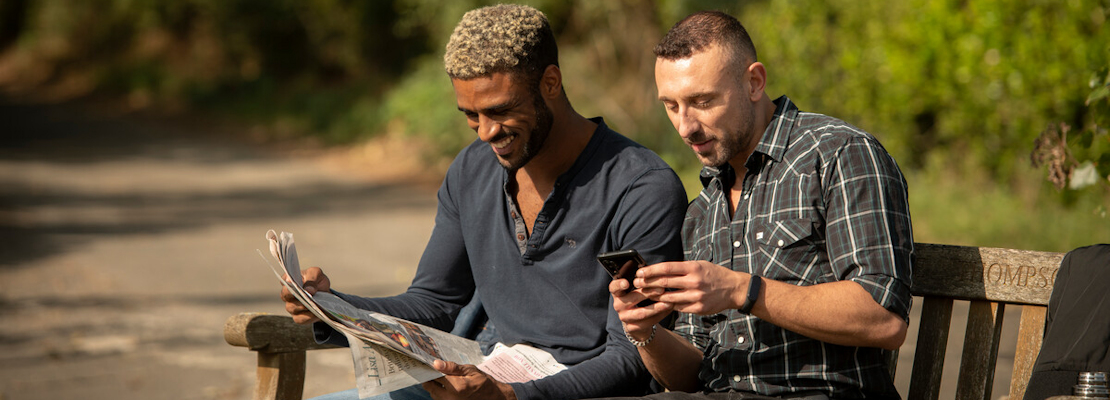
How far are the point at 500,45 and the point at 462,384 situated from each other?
3.31ft

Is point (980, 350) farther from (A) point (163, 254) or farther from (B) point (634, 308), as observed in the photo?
(A) point (163, 254)

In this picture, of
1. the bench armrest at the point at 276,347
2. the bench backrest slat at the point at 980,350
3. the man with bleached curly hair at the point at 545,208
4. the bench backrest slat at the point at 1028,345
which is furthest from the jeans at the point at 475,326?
the bench backrest slat at the point at 1028,345

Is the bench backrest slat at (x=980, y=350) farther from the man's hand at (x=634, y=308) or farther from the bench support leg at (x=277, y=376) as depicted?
the bench support leg at (x=277, y=376)

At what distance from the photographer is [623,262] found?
7.32ft

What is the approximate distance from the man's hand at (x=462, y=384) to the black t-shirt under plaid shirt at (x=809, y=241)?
1.87ft

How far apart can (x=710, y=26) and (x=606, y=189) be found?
0.60m

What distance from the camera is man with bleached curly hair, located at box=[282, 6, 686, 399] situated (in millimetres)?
2807

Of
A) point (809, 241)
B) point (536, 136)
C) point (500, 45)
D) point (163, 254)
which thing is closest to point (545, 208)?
point (536, 136)

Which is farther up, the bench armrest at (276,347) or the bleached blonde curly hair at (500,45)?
the bleached blonde curly hair at (500,45)

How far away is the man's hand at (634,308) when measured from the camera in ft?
7.46

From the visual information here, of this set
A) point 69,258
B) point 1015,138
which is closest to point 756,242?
point 1015,138

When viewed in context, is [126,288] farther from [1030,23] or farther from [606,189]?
[1030,23]

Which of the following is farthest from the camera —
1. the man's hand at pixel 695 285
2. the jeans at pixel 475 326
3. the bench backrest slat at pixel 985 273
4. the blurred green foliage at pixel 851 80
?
the blurred green foliage at pixel 851 80

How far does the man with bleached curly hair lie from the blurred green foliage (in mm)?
1486
